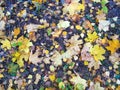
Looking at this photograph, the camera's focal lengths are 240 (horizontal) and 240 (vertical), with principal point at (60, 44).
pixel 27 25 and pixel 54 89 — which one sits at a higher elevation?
pixel 27 25

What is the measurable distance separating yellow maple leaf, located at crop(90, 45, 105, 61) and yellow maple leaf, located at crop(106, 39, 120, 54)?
3.1 inches

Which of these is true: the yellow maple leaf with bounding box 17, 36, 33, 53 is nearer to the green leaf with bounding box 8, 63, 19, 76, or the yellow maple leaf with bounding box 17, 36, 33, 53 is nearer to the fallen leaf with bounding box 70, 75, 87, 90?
the green leaf with bounding box 8, 63, 19, 76

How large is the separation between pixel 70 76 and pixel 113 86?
0.45m

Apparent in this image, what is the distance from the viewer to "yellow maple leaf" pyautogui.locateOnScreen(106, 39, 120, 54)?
8.62 feet

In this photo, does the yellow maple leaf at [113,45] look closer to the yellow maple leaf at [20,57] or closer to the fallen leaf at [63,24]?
the fallen leaf at [63,24]

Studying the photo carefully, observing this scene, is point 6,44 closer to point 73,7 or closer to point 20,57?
point 20,57

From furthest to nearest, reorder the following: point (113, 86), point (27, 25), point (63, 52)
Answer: point (27, 25) → point (63, 52) → point (113, 86)

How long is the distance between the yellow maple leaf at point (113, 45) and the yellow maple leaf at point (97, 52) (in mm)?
78

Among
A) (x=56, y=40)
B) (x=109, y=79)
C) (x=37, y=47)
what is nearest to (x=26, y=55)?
(x=37, y=47)

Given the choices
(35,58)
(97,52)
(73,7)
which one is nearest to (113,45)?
(97,52)

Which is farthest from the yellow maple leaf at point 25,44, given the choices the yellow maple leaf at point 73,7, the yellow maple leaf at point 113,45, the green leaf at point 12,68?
the yellow maple leaf at point 113,45

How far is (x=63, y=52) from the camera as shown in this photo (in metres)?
2.67

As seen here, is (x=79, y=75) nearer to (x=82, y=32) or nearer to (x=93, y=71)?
(x=93, y=71)

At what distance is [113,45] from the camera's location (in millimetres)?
2648
